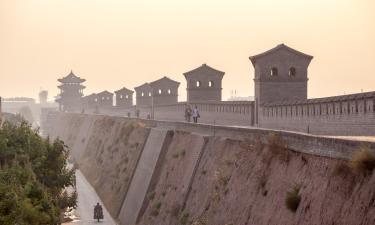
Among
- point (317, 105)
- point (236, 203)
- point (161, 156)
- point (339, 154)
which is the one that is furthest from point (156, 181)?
point (339, 154)

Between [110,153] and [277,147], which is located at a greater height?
[277,147]

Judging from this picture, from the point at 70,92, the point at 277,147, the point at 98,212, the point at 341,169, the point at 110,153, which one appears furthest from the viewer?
the point at 70,92

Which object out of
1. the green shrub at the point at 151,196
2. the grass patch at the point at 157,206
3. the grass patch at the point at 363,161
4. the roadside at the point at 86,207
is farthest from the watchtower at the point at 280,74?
the grass patch at the point at 363,161

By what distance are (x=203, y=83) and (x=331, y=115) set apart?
2990 centimetres

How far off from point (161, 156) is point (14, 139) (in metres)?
7.98

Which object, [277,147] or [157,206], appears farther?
[157,206]

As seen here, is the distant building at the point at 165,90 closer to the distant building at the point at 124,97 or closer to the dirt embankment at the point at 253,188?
the distant building at the point at 124,97

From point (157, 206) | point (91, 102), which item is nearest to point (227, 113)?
point (157, 206)

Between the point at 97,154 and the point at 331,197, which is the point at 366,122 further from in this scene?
the point at 97,154

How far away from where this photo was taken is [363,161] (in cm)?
1433

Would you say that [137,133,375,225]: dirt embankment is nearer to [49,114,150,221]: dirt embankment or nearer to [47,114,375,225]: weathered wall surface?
[47,114,375,225]: weathered wall surface

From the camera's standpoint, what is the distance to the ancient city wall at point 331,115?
23.1 metres

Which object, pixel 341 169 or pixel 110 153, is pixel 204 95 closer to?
pixel 110 153

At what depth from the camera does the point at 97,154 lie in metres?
59.4
